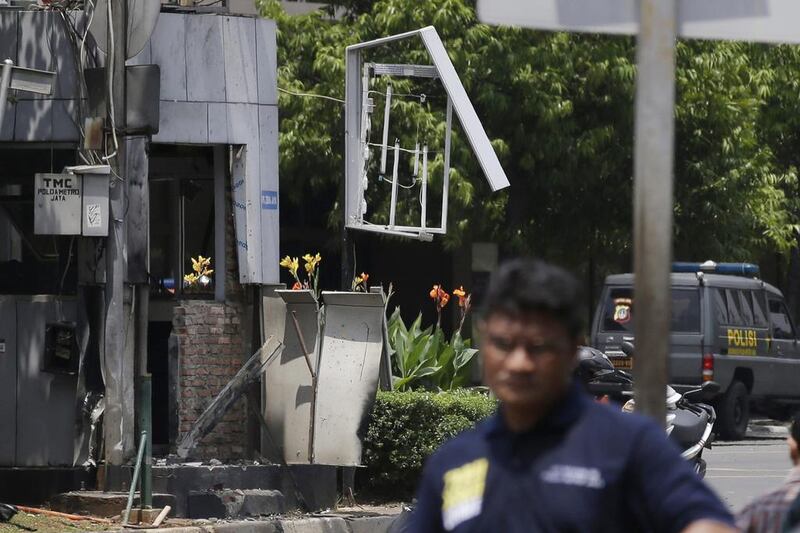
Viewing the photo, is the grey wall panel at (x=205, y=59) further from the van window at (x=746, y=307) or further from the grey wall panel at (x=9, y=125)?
the van window at (x=746, y=307)

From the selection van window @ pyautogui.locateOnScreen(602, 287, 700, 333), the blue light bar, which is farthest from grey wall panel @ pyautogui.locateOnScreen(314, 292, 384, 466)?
the blue light bar

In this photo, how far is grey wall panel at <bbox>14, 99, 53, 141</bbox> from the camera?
12.6m

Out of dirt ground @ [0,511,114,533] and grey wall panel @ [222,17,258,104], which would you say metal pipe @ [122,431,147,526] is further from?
grey wall panel @ [222,17,258,104]

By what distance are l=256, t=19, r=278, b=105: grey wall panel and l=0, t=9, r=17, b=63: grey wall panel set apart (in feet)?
6.37

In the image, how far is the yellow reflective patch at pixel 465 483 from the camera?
285cm

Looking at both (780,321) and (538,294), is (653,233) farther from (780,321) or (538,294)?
(780,321)

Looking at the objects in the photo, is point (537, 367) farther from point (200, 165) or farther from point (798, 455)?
point (200, 165)

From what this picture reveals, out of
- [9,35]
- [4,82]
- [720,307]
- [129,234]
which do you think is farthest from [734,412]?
[4,82]

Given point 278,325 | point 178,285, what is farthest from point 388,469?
point 178,285

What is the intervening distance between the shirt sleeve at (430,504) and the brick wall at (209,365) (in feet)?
33.1

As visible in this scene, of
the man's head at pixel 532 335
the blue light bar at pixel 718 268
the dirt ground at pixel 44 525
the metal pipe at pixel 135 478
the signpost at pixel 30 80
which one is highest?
the signpost at pixel 30 80

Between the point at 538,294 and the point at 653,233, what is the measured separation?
606 millimetres

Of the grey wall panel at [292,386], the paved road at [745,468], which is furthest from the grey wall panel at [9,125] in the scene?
the paved road at [745,468]

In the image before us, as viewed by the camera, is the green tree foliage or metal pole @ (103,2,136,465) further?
the green tree foliage
